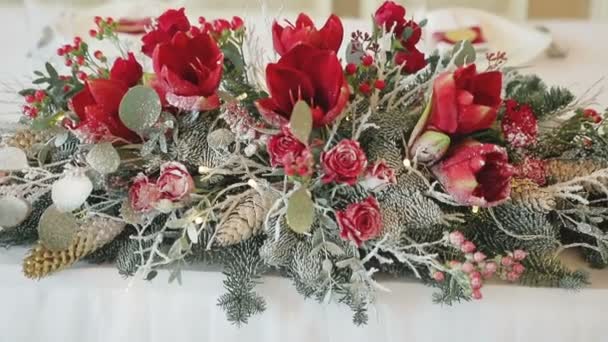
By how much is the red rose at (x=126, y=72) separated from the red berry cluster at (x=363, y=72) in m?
0.18

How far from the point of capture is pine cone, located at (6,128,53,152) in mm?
654

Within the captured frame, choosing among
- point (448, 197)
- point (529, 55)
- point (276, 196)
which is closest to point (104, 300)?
point (276, 196)

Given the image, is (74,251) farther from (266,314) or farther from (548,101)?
(548,101)

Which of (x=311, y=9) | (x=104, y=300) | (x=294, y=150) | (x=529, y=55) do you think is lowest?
(x=104, y=300)

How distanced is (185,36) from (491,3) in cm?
143

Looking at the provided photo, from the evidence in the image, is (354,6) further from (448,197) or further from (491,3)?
(448,197)

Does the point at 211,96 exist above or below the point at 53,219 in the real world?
above

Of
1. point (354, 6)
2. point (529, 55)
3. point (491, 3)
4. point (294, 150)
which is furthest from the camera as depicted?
point (354, 6)

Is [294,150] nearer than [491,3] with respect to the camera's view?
Yes

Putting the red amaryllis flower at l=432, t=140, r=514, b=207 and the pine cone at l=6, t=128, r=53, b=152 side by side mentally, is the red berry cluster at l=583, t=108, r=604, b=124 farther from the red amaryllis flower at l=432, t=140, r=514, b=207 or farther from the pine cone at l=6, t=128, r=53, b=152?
the pine cone at l=6, t=128, r=53, b=152

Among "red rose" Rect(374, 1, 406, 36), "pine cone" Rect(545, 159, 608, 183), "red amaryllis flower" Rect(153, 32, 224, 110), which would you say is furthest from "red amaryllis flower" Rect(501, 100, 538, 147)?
"red amaryllis flower" Rect(153, 32, 224, 110)

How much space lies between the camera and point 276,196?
59 centimetres

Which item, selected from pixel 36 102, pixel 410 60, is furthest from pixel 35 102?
pixel 410 60

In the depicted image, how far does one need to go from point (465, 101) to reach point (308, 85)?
4.7 inches
